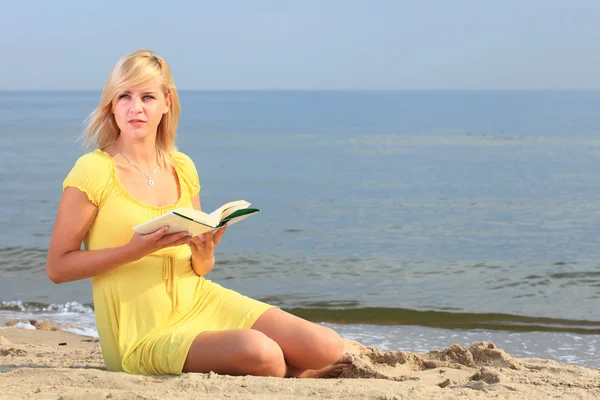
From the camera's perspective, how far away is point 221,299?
14.9 feet

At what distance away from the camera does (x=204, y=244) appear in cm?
434

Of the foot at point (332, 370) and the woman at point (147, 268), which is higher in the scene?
the woman at point (147, 268)

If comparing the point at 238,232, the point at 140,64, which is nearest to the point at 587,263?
the point at 238,232

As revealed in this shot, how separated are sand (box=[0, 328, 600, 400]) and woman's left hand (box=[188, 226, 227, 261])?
2.19ft

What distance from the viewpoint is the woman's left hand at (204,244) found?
4.32 meters

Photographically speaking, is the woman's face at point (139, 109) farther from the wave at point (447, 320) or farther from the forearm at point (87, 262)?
the wave at point (447, 320)

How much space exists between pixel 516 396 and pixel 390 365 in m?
1.33

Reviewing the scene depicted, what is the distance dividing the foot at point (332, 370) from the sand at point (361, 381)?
5 centimetres

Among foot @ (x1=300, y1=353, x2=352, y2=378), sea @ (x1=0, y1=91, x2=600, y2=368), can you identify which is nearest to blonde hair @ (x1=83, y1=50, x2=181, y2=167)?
foot @ (x1=300, y1=353, x2=352, y2=378)

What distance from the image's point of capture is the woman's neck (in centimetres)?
442

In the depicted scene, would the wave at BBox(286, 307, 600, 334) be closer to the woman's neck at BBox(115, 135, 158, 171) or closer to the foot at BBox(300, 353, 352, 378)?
the foot at BBox(300, 353, 352, 378)

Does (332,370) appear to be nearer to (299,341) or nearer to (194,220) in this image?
(299,341)

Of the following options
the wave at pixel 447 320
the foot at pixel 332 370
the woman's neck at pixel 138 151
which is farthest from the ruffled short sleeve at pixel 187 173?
the wave at pixel 447 320

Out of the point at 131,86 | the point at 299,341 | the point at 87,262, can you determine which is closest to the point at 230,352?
the point at 299,341
